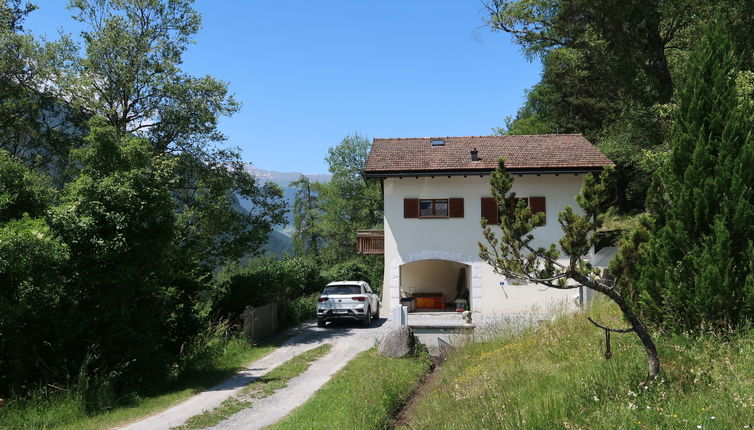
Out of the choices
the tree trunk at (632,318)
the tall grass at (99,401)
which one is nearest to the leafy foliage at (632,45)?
the tree trunk at (632,318)

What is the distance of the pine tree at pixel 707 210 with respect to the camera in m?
6.89

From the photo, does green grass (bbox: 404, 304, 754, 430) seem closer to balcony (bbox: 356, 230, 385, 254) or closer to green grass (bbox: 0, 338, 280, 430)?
green grass (bbox: 0, 338, 280, 430)

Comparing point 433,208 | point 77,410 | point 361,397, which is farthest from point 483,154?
point 77,410

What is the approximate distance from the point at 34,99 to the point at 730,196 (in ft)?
74.3

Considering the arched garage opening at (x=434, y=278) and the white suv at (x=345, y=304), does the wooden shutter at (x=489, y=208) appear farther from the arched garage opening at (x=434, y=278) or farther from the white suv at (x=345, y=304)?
the white suv at (x=345, y=304)

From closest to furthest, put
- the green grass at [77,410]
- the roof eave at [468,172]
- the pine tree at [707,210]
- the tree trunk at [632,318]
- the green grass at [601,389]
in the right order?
the green grass at [601,389] < the tree trunk at [632,318] < the pine tree at [707,210] < the green grass at [77,410] < the roof eave at [468,172]

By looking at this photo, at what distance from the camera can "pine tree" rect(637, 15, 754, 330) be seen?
22.6 feet

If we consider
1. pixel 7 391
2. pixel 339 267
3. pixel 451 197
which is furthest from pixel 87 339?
pixel 339 267

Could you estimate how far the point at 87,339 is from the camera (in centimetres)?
967

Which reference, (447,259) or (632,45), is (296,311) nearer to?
(447,259)

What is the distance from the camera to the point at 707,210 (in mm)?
7258

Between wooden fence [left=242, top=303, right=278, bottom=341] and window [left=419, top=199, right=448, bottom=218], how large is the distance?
7.38m

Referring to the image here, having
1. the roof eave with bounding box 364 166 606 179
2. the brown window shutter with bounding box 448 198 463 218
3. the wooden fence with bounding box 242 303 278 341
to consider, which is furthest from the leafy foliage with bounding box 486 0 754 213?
the wooden fence with bounding box 242 303 278 341

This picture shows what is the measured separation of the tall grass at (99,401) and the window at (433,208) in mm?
12217
